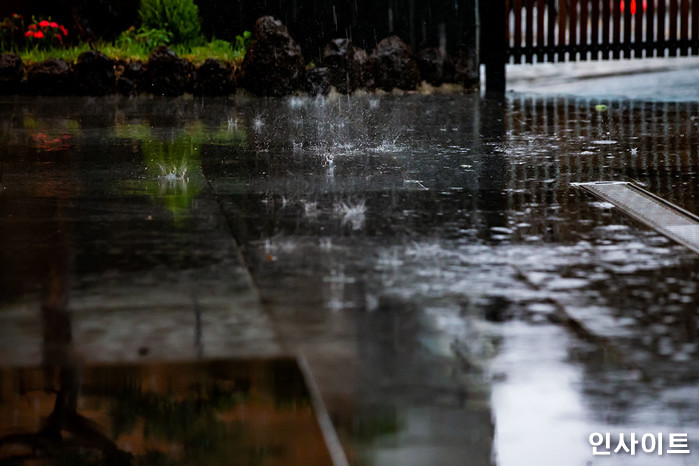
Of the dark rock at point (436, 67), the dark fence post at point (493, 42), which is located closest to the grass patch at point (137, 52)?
the dark rock at point (436, 67)

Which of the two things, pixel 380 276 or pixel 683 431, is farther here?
pixel 380 276

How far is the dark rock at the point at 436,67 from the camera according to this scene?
15.6 meters

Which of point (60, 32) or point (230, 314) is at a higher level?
point (60, 32)

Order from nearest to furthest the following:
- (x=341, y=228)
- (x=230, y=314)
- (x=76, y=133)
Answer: (x=230, y=314)
(x=341, y=228)
(x=76, y=133)

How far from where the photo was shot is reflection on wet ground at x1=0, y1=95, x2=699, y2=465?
3990mm

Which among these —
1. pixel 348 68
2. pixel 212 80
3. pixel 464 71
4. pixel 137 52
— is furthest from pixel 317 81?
pixel 137 52

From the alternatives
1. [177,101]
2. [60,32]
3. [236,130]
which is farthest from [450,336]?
[60,32]

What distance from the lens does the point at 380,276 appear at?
5676 millimetres

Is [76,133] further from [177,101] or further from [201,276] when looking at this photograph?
[201,276]

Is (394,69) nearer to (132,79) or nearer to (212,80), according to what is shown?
(212,80)

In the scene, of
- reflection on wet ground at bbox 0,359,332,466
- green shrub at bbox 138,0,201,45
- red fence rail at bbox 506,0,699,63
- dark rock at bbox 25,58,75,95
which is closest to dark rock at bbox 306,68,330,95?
green shrub at bbox 138,0,201,45

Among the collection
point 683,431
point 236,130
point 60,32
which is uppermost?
point 60,32

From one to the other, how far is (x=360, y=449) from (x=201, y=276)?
2.27 metres

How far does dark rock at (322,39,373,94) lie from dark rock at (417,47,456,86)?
852mm
